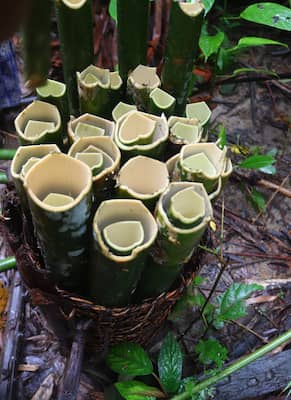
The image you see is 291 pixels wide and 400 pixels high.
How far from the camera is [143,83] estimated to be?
927mm

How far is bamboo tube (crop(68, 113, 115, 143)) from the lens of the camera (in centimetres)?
85

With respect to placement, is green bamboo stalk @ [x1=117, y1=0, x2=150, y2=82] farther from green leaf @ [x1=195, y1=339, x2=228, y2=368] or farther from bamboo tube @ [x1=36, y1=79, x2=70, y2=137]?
green leaf @ [x1=195, y1=339, x2=228, y2=368]

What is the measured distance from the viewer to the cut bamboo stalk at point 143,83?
0.92 metres

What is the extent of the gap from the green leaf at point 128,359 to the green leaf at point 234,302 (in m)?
0.19

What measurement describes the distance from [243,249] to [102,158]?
68 centimetres

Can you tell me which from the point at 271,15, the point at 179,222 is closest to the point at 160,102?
the point at 179,222

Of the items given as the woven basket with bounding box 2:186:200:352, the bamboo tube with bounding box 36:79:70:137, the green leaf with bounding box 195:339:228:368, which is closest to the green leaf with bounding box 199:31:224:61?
the bamboo tube with bounding box 36:79:70:137

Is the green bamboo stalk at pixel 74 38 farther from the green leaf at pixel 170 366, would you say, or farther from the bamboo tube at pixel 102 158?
the green leaf at pixel 170 366

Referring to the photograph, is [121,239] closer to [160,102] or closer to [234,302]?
[160,102]

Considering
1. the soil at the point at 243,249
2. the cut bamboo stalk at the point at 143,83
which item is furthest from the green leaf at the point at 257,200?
the cut bamboo stalk at the point at 143,83

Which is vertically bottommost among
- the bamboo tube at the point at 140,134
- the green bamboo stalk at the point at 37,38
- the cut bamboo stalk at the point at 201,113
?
the cut bamboo stalk at the point at 201,113

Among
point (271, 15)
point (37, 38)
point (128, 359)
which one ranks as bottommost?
point (128, 359)

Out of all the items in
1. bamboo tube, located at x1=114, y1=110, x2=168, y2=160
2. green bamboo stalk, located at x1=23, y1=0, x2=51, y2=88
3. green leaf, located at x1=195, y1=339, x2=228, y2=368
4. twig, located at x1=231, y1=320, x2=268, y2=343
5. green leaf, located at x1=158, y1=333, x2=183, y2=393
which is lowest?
twig, located at x1=231, y1=320, x2=268, y2=343

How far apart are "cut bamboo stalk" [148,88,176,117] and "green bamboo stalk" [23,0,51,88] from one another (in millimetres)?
557
